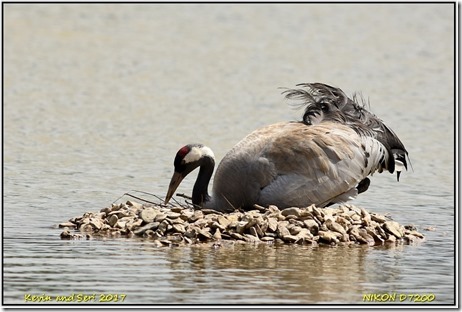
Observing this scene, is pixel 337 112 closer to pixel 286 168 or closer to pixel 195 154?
pixel 286 168

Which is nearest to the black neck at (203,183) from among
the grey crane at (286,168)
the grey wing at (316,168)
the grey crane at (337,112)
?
the grey crane at (286,168)

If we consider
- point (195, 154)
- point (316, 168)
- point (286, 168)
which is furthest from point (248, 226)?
point (195, 154)

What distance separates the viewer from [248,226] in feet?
54.6

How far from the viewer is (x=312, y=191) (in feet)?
58.4

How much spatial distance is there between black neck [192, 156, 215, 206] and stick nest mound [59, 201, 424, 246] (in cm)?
48

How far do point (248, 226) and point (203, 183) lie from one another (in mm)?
1774

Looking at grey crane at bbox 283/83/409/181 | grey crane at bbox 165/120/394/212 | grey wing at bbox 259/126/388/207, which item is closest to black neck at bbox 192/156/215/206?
grey crane at bbox 165/120/394/212

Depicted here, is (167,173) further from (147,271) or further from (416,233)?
(147,271)

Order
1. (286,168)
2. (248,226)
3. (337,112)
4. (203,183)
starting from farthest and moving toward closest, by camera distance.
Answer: (337,112)
(203,183)
(286,168)
(248,226)

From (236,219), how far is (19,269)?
11.5 feet

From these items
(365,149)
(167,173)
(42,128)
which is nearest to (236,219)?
(365,149)

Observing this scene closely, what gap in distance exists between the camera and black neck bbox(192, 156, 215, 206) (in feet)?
59.5

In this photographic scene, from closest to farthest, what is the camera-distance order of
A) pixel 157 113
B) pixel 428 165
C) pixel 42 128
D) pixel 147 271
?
pixel 147 271 < pixel 428 165 < pixel 42 128 < pixel 157 113

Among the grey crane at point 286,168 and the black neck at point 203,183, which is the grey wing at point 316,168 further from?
the black neck at point 203,183
